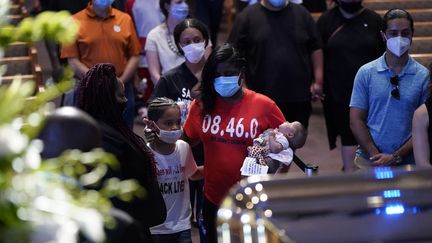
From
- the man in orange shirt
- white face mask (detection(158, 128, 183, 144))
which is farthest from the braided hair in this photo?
the man in orange shirt

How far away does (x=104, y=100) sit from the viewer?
4.44m

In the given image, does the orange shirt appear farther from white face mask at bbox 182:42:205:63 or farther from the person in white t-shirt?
the person in white t-shirt

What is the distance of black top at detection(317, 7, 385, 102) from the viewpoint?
720 cm

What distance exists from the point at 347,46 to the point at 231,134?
2.34 meters

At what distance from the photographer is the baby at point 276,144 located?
4.99 metres

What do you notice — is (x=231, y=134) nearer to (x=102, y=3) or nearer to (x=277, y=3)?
(x=277, y=3)

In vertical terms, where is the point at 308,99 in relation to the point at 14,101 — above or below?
below

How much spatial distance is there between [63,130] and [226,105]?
2.92 metres

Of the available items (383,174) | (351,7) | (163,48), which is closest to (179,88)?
(163,48)

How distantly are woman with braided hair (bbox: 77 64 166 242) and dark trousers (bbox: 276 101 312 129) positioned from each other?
9.45 feet

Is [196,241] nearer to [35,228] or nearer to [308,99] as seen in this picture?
[308,99]

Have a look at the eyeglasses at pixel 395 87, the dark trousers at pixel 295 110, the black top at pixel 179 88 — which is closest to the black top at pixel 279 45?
the dark trousers at pixel 295 110

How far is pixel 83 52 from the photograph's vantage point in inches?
292

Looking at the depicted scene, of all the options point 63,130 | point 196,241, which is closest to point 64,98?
point 196,241
